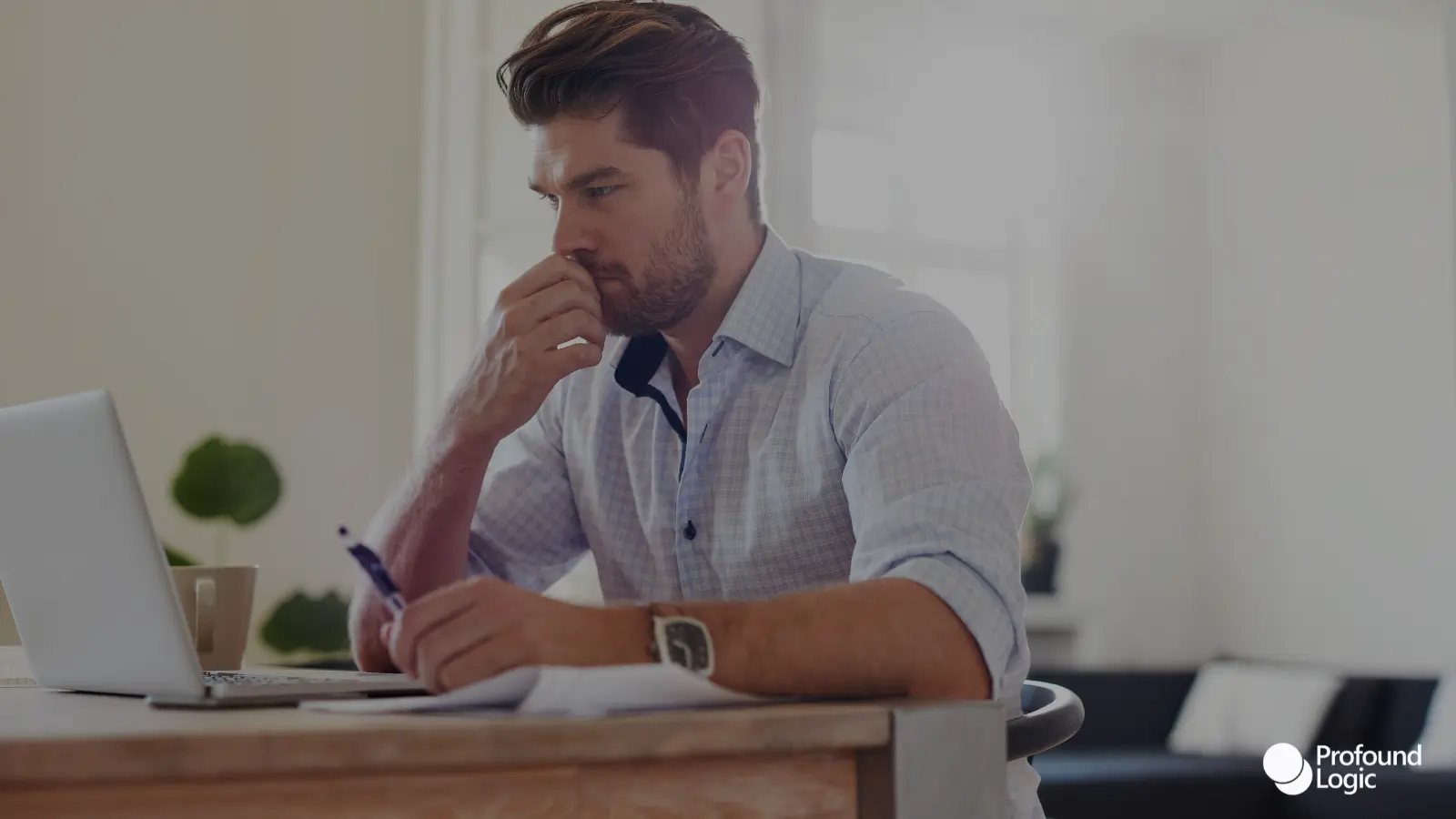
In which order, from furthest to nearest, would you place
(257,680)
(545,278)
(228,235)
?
(228,235), (545,278), (257,680)

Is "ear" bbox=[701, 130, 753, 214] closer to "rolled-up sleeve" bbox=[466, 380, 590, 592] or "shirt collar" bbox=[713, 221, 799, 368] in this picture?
"shirt collar" bbox=[713, 221, 799, 368]

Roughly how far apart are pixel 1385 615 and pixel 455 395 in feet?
14.0

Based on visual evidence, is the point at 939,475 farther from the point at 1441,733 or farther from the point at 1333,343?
the point at 1333,343

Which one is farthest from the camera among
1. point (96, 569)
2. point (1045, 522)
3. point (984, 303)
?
point (984, 303)

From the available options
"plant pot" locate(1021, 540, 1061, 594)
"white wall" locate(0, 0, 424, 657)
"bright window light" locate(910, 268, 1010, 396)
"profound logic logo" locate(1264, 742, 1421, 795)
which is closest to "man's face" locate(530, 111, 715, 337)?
"white wall" locate(0, 0, 424, 657)

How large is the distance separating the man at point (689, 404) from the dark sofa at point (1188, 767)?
7.98ft

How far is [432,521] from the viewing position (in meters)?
1.40

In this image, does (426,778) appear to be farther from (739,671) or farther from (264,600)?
(264,600)

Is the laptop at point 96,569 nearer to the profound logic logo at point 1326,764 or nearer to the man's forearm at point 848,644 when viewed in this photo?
the man's forearm at point 848,644

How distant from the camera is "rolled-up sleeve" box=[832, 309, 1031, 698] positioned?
0.95 m

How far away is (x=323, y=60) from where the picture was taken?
11.3 ft

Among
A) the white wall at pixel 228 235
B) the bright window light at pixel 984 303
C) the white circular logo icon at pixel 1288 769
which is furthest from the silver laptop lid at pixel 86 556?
the bright window light at pixel 984 303

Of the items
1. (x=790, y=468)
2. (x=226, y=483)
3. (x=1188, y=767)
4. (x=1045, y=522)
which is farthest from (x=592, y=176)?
(x=1045, y=522)

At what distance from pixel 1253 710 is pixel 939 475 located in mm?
3793
